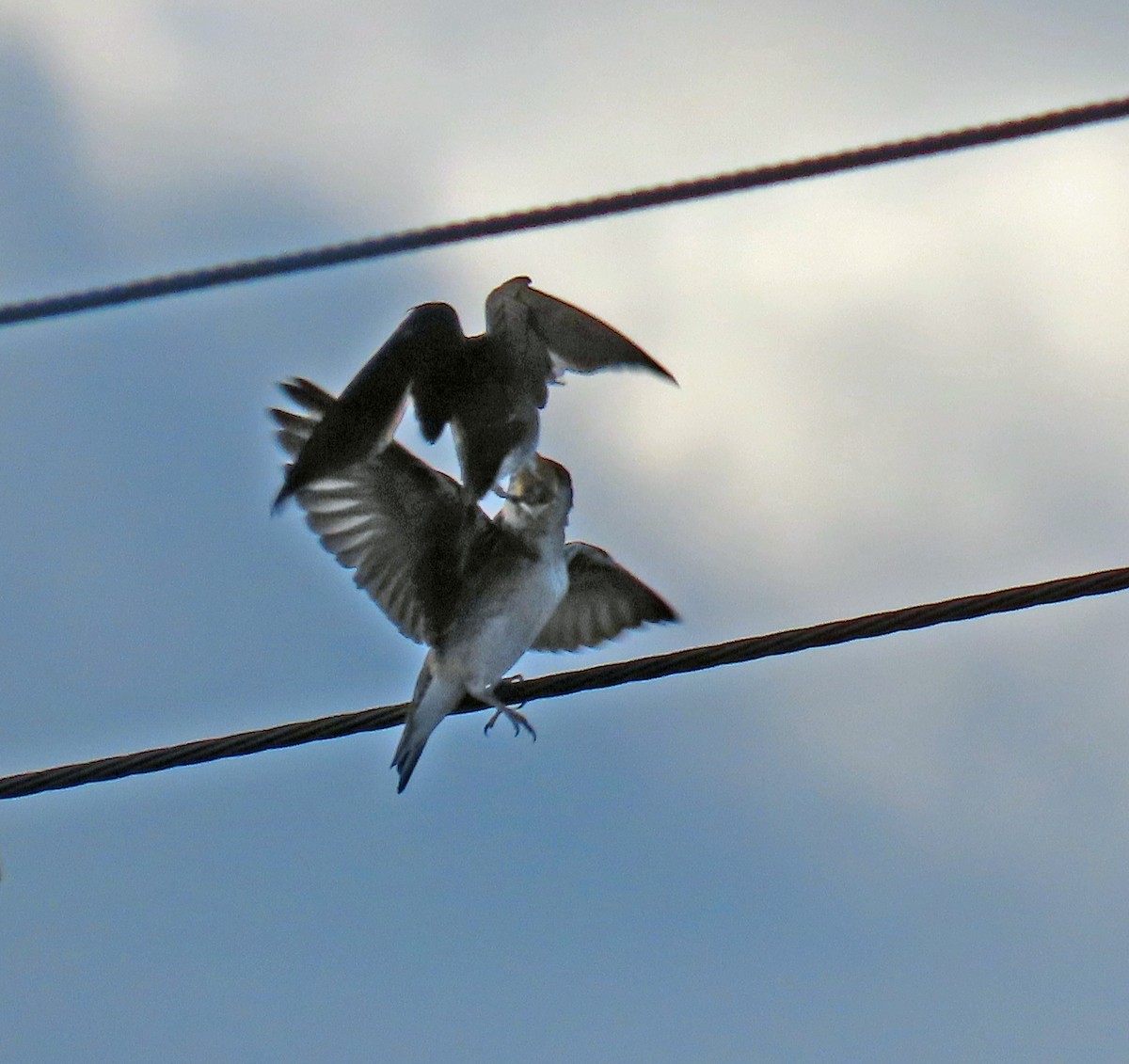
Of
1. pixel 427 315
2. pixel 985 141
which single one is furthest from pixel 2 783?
pixel 985 141

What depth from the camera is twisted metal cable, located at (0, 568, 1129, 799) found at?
4723 mm

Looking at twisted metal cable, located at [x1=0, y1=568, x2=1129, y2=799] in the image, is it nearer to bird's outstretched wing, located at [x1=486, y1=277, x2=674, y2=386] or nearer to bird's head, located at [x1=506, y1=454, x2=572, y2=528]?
bird's outstretched wing, located at [x1=486, y1=277, x2=674, y2=386]

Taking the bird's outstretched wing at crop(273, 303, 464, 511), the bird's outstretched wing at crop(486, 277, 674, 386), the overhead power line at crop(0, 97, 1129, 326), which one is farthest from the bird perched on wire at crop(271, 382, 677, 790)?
the overhead power line at crop(0, 97, 1129, 326)

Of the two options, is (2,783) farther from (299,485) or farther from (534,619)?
(534,619)

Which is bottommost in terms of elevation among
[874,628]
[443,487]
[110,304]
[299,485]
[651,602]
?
[651,602]

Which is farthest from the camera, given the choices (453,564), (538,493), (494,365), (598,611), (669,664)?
(598,611)

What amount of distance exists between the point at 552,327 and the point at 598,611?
1.95 metres

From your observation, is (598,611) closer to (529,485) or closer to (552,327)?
(529,485)

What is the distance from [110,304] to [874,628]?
2.07 meters

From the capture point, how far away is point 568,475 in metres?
7.33

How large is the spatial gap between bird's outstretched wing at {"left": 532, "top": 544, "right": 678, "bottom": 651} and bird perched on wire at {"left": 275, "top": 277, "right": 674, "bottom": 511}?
4.01ft

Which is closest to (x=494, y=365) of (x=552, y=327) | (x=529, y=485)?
(x=552, y=327)

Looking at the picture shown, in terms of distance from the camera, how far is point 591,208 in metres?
3.80

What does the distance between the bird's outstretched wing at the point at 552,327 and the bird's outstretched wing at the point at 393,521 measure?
1059 millimetres
